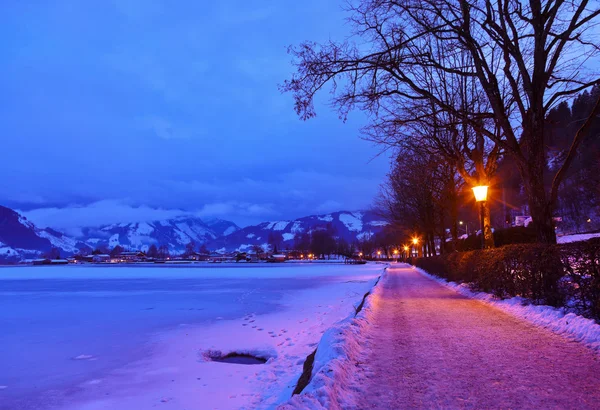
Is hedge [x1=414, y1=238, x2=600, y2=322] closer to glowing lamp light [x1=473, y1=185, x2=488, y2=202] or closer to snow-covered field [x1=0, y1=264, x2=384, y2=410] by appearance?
glowing lamp light [x1=473, y1=185, x2=488, y2=202]

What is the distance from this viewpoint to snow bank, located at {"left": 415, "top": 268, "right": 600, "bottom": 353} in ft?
19.5

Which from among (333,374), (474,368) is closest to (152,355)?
(333,374)

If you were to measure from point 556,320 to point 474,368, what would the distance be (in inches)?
129

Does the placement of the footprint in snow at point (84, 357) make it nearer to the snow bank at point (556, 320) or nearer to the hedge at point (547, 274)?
the snow bank at point (556, 320)

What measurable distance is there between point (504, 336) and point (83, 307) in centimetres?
1716

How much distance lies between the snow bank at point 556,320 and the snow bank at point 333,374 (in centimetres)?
315

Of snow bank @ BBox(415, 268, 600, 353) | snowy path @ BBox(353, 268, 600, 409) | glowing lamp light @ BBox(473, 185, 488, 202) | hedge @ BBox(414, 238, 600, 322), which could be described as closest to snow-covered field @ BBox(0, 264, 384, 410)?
snowy path @ BBox(353, 268, 600, 409)

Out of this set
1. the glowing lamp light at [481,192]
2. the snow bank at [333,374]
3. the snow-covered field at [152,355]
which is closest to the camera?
the snow bank at [333,374]

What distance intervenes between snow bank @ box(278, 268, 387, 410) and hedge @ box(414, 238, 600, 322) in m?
3.65

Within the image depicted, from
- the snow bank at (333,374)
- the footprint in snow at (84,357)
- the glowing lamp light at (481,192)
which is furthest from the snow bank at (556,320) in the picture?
the footprint in snow at (84,357)

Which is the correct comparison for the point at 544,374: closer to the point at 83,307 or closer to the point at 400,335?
the point at 400,335

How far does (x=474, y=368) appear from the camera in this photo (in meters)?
4.92

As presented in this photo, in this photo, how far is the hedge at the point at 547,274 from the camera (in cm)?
652

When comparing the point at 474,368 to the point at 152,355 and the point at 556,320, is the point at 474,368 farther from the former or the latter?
the point at 152,355
